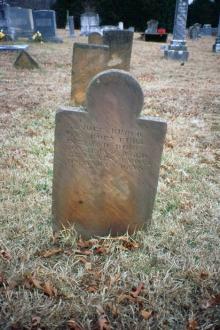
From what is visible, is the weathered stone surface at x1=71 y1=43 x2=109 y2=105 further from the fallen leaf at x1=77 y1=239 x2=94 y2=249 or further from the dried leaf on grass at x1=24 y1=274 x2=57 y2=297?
the dried leaf on grass at x1=24 y1=274 x2=57 y2=297

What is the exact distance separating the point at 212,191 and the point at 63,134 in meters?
2.12

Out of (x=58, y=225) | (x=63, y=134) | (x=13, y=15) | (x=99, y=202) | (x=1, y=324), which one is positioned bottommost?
(x=1, y=324)

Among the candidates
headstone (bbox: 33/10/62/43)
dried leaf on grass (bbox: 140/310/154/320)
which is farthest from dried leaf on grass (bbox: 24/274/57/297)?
headstone (bbox: 33/10/62/43)

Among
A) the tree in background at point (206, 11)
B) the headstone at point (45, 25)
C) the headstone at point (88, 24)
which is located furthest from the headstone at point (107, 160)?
the tree in background at point (206, 11)

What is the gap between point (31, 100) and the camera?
7.75 metres

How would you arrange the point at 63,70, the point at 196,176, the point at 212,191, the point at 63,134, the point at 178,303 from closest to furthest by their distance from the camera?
the point at 178,303 → the point at 63,134 → the point at 212,191 → the point at 196,176 → the point at 63,70

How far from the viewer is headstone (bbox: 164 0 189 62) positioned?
15.9 m

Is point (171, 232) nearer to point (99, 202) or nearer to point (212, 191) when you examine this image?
point (99, 202)

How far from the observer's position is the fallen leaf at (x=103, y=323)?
92.0 inches

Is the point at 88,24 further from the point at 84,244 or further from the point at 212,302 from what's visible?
the point at 212,302

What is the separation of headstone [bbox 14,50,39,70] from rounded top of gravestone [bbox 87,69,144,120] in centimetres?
933

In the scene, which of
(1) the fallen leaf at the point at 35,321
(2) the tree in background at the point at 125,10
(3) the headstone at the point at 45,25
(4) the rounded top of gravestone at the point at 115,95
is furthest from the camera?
(2) the tree in background at the point at 125,10

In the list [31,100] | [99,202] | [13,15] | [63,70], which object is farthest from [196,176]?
[13,15]

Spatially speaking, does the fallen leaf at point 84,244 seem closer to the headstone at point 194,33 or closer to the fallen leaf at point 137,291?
the fallen leaf at point 137,291
